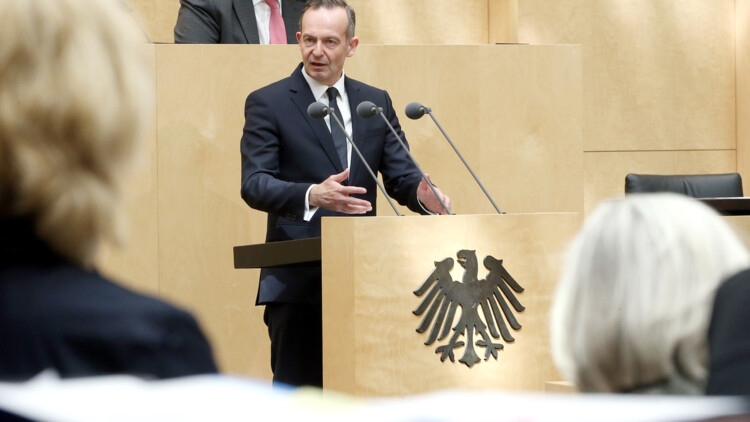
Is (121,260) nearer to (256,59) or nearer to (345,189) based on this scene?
(256,59)

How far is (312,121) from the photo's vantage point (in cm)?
345

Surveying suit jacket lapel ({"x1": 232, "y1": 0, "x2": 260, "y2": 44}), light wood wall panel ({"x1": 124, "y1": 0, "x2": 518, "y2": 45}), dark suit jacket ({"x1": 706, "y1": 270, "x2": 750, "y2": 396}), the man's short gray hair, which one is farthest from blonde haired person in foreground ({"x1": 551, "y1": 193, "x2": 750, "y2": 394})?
light wood wall panel ({"x1": 124, "y1": 0, "x2": 518, "y2": 45})

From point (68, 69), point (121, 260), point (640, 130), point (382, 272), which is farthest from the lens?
point (640, 130)

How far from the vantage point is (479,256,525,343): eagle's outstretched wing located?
2.86 meters

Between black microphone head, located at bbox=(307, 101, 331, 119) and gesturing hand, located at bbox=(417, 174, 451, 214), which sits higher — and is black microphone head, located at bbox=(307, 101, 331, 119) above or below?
above

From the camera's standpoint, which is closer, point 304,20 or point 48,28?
point 48,28

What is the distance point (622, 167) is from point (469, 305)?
3.80 metres

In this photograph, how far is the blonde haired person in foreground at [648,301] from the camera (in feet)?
3.24

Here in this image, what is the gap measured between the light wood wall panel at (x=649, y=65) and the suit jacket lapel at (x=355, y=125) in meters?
2.90

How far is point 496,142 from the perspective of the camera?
14.9ft

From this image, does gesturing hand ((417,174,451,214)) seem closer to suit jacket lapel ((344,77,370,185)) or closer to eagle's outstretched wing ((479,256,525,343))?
suit jacket lapel ((344,77,370,185))

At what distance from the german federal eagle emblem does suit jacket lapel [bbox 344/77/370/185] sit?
0.70 m

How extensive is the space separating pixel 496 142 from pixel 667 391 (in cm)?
358

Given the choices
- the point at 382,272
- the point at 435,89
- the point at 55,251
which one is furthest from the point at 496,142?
the point at 55,251
